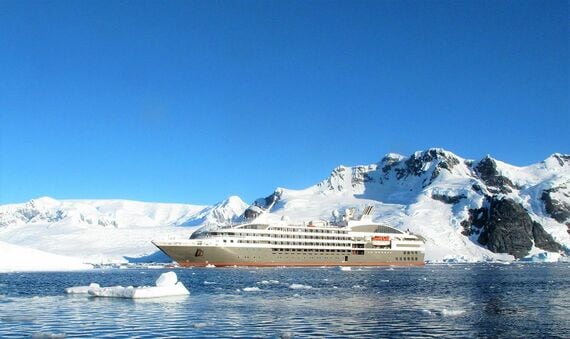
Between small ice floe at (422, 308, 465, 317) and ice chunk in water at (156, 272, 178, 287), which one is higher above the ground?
ice chunk in water at (156, 272, 178, 287)

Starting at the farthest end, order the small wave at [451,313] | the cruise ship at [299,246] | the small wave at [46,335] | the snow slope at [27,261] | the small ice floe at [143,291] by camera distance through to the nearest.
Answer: the cruise ship at [299,246]
the snow slope at [27,261]
the small ice floe at [143,291]
the small wave at [451,313]
the small wave at [46,335]

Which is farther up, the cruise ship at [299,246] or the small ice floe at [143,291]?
the cruise ship at [299,246]

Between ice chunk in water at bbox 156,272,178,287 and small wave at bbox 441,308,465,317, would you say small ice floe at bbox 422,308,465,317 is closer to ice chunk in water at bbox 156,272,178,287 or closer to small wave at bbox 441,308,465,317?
small wave at bbox 441,308,465,317

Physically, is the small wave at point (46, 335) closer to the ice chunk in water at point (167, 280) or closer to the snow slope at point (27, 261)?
the ice chunk in water at point (167, 280)

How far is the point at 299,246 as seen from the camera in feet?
469

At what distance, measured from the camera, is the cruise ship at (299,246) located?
424 ft

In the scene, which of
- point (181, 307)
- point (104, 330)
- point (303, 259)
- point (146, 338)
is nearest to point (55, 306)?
point (181, 307)

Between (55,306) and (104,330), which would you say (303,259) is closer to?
(55,306)

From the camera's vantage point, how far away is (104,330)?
29531mm

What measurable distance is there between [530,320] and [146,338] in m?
21.0

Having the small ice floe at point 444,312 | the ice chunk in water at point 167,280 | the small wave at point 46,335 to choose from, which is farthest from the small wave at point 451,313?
the ice chunk in water at point 167,280

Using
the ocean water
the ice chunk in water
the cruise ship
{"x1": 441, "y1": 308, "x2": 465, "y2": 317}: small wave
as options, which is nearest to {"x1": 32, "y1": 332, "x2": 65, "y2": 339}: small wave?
the ocean water

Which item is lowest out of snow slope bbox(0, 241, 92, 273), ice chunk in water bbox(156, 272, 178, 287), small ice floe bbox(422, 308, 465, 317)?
small ice floe bbox(422, 308, 465, 317)

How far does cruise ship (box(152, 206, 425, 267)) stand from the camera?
129250 mm
